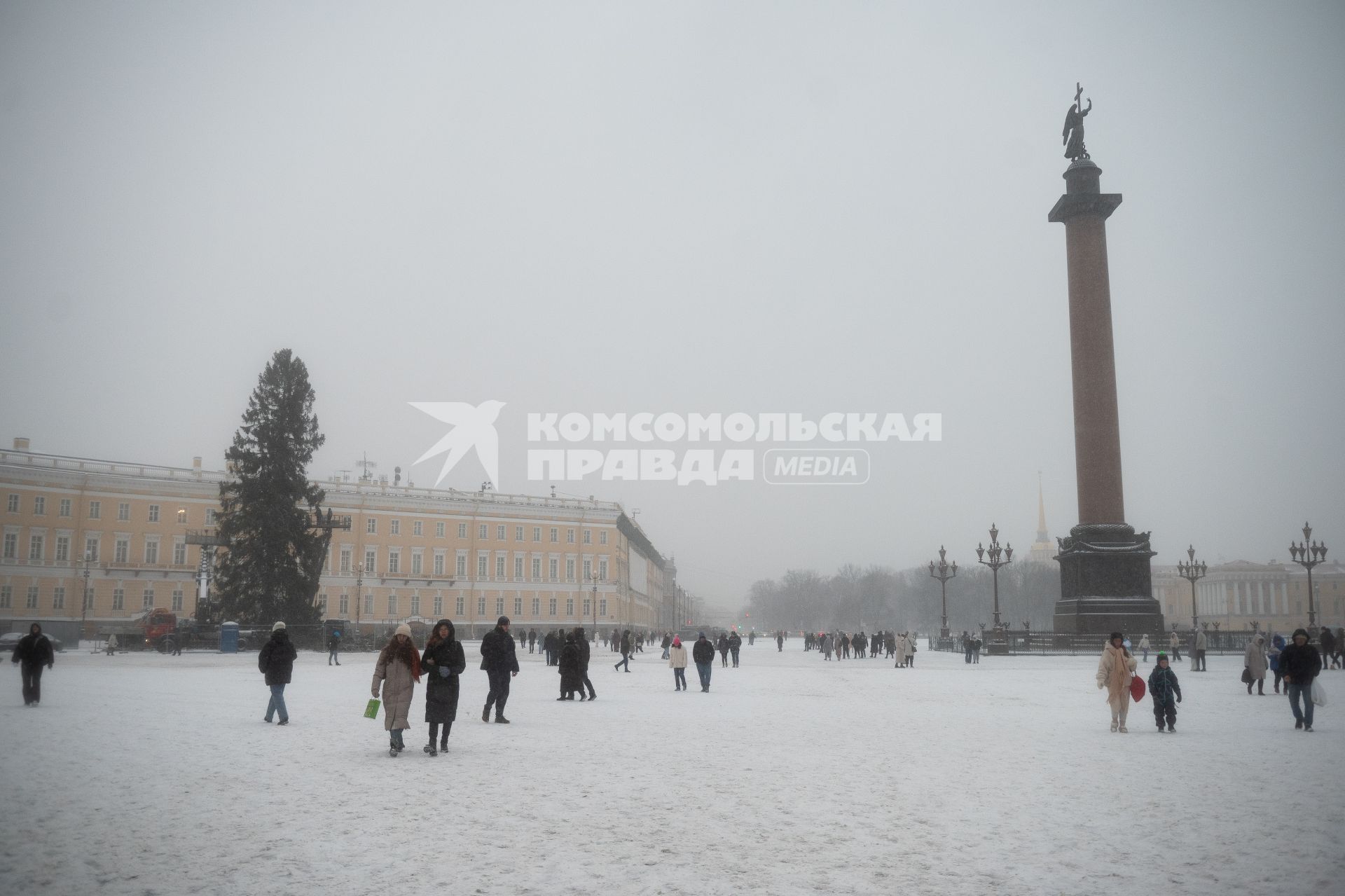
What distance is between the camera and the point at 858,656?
160 ft

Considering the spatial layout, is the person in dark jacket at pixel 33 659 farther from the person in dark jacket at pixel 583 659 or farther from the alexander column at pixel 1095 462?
the alexander column at pixel 1095 462

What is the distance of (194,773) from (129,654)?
3561 centimetres

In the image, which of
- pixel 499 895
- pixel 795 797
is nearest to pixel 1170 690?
pixel 795 797

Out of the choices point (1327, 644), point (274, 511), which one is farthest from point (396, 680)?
point (274, 511)

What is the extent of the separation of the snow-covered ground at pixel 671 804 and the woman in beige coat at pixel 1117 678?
33 centimetres

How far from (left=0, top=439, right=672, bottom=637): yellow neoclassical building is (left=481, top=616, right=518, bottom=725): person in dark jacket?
42.4 metres

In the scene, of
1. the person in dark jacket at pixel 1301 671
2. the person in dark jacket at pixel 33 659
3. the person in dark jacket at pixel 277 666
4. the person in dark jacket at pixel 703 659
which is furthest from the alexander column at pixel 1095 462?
the person in dark jacket at pixel 33 659

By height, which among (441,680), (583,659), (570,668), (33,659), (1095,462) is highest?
(1095,462)

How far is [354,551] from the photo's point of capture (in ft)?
262

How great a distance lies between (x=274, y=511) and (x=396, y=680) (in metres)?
41.0

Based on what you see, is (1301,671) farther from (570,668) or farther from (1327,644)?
(1327,644)

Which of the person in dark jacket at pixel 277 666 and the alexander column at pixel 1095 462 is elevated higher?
the alexander column at pixel 1095 462

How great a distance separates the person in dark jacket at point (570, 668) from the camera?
1886 centimetres

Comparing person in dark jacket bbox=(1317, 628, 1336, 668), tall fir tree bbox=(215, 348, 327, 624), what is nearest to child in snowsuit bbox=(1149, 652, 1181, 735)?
person in dark jacket bbox=(1317, 628, 1336, 668)
